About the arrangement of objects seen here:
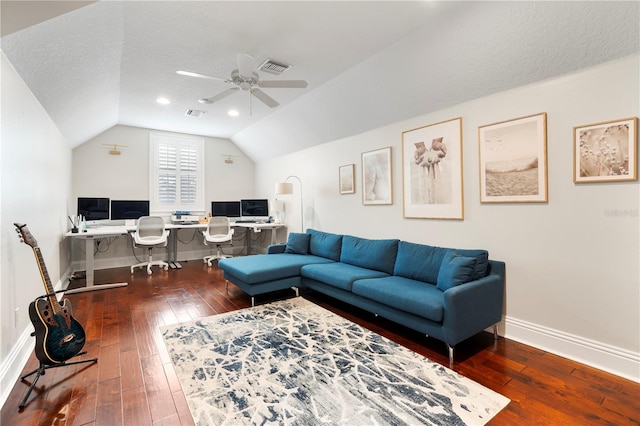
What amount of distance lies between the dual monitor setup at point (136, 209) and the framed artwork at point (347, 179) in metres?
2.53

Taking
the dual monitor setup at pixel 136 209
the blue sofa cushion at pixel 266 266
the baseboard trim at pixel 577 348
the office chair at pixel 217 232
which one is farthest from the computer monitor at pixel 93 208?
the baseboard trim at pixel 577 348

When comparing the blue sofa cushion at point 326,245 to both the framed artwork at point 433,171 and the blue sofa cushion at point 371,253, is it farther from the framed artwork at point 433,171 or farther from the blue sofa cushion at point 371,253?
the framed artwork at point 433,171

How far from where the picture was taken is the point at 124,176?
6.15 metres

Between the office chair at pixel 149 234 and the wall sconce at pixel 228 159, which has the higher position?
the wall sconce at pixel 228 159

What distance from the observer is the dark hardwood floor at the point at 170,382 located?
1.76 metres

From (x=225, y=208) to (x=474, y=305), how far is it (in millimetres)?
5674

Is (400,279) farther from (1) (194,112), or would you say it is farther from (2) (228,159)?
(2) (228,159)

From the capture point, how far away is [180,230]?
668 cm

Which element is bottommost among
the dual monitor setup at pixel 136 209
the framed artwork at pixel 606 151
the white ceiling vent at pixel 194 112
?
the dual monitor setup at pixel 136 209

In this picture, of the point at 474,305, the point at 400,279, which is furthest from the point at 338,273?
the point at 474,305

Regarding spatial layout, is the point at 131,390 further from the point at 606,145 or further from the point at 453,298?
the point at 606,145

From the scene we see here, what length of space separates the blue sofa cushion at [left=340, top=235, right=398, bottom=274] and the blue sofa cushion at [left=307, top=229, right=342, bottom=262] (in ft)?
0.44

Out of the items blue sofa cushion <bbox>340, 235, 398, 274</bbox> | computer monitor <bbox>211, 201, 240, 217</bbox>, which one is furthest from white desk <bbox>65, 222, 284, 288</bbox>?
blue sofa cushion <bbox>340, 235, 398, 274</bbox>

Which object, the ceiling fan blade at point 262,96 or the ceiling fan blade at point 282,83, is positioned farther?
the ceiling fan blade at point 262,96
